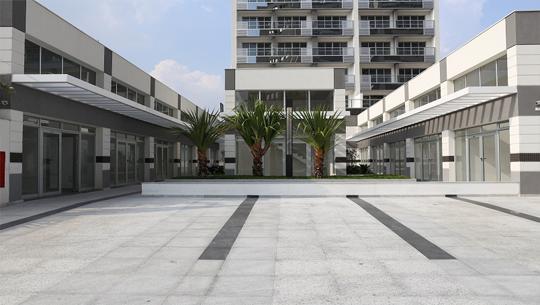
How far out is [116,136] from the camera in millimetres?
20312

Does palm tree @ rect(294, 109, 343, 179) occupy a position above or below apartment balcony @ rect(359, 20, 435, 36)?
below

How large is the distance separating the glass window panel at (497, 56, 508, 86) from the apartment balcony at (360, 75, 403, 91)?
31459mm

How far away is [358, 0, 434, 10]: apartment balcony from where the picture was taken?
4675 cm

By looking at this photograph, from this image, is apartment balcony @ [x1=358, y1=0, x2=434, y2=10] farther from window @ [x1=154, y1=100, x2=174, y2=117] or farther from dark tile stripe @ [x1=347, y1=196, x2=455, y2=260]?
dark tile stripe @ [x1=347, y1=196, x2=455, y2=260]

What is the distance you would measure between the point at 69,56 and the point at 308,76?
11.4 meters

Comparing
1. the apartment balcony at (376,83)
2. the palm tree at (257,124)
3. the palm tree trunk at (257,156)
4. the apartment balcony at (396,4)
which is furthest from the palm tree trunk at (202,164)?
the apartment balcony at (396,4)

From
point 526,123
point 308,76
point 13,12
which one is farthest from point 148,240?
point 308,76

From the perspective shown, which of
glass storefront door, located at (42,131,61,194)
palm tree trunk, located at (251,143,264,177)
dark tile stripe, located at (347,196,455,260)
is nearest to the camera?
dark tile stripe, located at (347,196,455,260)

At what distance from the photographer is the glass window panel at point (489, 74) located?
1603cm

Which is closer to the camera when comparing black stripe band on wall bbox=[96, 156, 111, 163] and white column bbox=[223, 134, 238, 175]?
black stripe band on wall bbox=[96, 156, 111, 163]

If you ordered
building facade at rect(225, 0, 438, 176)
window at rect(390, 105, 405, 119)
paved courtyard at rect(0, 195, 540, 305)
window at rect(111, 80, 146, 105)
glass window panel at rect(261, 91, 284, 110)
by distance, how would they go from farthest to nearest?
building facade at rect(225, 0, 438, 176) → window at rect(390, 105, 405, 119) → glass window panel at rect(261, 91, 284, 110) → window at rect(111, 80, 146, 105) → paved courtyard at rect(0, 195, 540, 305)

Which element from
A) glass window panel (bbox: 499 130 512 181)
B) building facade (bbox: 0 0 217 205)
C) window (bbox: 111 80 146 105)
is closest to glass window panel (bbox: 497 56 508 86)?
glass window panel (bbox: 499 130 512 181)

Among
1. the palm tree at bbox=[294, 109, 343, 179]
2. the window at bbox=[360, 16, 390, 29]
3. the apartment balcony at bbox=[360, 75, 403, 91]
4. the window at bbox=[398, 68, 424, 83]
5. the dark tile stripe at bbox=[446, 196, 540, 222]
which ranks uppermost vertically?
the window at bbox=[360, 16, 390, 29]

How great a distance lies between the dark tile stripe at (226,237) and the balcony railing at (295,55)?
35564 millimetres
